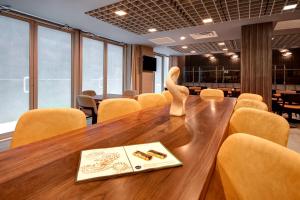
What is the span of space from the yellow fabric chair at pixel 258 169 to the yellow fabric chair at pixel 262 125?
52 cm

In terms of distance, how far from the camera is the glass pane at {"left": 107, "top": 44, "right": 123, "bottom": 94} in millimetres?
6495

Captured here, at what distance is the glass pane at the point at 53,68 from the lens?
4418mm

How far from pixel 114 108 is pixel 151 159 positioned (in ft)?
3.75

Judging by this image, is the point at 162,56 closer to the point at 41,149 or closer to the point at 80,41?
the point at 80,41

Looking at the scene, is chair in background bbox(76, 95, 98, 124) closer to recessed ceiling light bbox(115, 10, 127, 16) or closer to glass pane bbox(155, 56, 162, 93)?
recessed ceiling light bbox(115, 10, 127, 16)

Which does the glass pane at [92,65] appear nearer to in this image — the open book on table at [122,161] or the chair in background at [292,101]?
the open book on table at [122,161]

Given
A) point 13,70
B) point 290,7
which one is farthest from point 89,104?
point 290,7

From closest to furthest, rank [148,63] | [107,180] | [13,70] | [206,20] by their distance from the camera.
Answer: [107,180]
[13,70]
[206,20]
[148,63]

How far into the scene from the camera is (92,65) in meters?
5.80

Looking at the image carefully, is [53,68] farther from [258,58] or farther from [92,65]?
[258,58]

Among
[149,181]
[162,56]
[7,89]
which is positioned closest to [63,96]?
[7,89]

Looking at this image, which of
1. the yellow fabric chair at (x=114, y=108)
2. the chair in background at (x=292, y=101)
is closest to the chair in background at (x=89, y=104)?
the yellow fabric chair at (x=114, y=108)

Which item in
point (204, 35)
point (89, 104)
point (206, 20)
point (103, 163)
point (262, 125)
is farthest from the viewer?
point (204, 35)

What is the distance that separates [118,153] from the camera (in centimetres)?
77
